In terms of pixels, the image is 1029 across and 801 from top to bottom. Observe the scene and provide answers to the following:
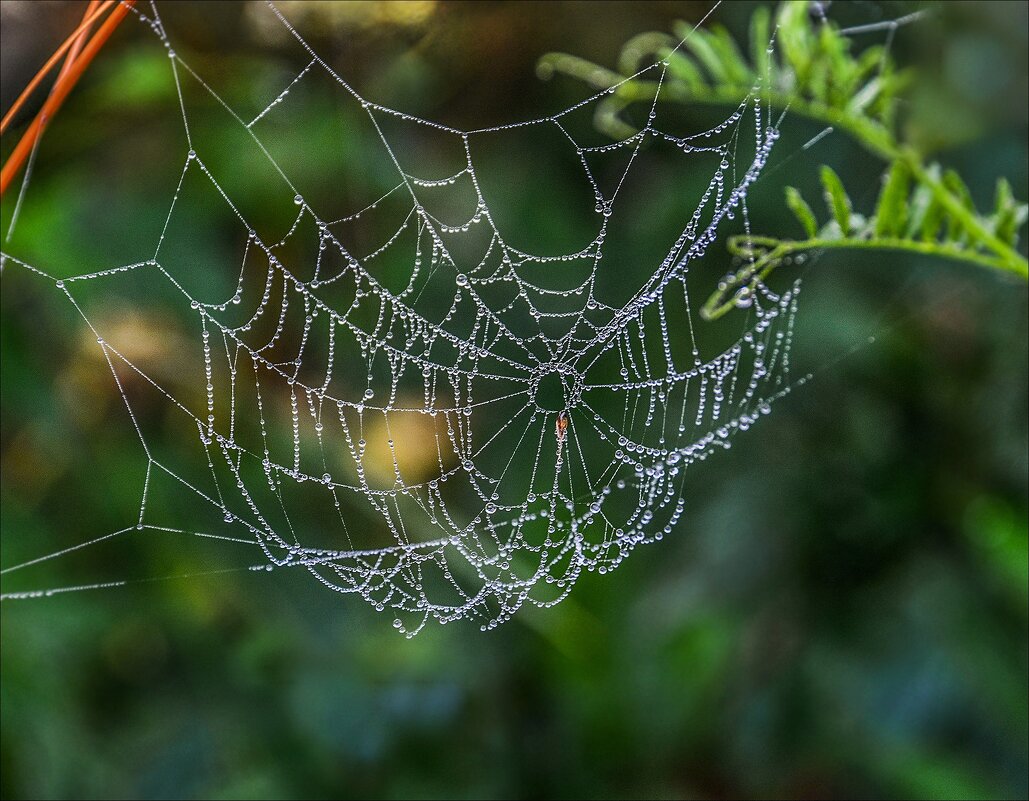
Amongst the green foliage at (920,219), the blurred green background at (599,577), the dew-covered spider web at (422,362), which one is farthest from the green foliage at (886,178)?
the blurred green background at (599,577)

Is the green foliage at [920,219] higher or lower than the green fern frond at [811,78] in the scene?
lower

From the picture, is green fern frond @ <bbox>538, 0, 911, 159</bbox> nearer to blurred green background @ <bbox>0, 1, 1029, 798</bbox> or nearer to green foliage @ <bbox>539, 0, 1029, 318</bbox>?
green foliage @ <bbox>539, 0, 1029, 318</bbox>

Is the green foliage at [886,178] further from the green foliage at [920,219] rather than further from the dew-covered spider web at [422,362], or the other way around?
the dew-covered spider web at [422,362]

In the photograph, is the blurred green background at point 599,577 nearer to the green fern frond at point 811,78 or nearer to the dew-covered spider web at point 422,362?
the dew-covered spider web at point 422,362

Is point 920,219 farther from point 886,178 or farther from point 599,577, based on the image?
point 599,577

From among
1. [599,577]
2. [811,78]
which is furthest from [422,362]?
[811,78]

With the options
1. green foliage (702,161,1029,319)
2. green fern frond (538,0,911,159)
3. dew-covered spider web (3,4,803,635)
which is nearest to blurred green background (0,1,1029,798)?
dew-covered spider web (3,4,803,635)

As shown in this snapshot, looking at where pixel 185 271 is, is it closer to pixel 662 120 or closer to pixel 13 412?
pixel 13 412

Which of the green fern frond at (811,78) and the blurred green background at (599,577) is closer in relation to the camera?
the green fern frond at (811,78)
